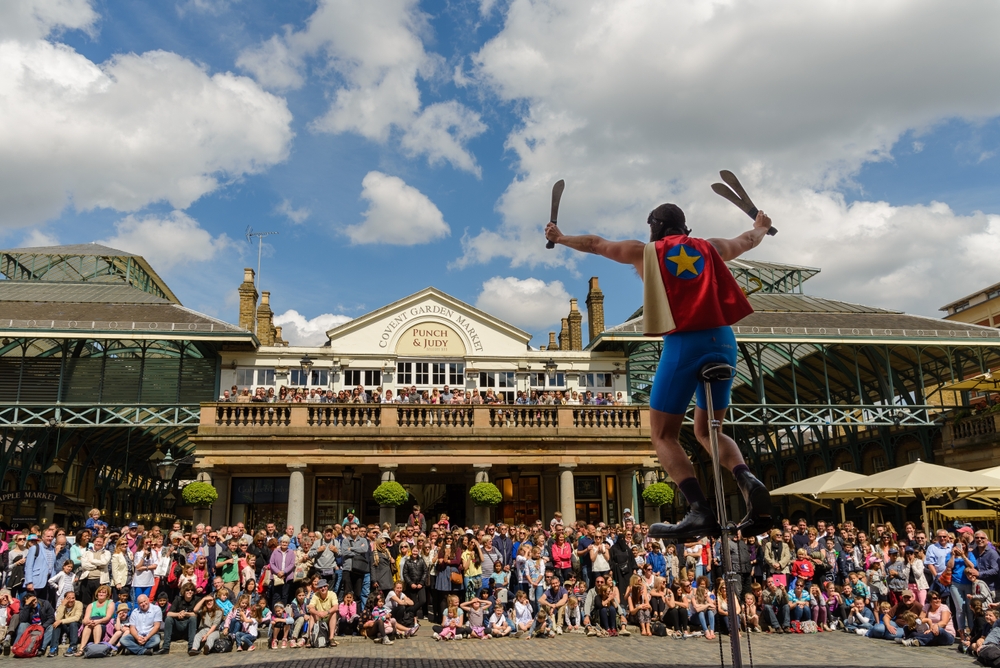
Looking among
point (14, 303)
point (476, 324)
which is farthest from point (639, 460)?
point (14, 303)

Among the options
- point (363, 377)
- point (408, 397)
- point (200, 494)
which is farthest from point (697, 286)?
point (363, 377)

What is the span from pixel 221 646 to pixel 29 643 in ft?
8.38

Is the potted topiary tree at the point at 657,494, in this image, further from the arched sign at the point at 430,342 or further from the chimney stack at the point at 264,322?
the chimney stack at the point at 264,322

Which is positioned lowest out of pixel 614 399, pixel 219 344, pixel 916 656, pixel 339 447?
pixel 916 656

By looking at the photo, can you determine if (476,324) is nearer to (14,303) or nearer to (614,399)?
(614,399)

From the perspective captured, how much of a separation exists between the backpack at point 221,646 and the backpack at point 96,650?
55.5 inches

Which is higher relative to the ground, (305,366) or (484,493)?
(305,366)

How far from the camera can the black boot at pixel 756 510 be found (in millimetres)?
4371

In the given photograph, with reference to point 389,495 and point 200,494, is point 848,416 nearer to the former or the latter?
point 389,495

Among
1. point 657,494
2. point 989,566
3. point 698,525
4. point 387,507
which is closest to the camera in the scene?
point 698,525

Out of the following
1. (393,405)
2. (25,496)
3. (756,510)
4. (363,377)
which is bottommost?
(756,510)

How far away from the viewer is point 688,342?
4645 millimetres

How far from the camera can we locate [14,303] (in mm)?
27750

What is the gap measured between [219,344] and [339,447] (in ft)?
21.7
